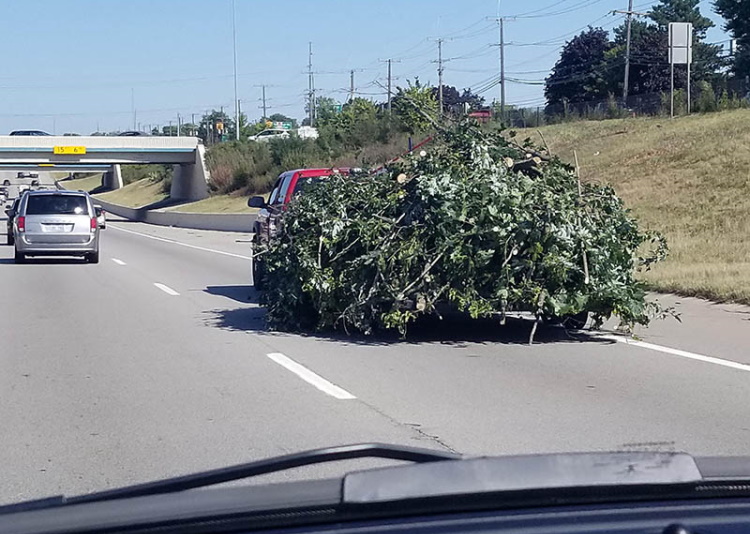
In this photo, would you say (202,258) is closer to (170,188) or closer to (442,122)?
(442,122)

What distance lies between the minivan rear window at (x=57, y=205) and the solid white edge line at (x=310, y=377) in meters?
16.2

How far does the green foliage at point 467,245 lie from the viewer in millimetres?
12047

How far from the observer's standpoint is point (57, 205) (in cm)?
2689

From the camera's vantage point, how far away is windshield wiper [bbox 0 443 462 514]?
3076 mm

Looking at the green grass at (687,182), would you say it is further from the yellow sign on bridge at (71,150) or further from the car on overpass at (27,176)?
the car on overpass at (27,176)

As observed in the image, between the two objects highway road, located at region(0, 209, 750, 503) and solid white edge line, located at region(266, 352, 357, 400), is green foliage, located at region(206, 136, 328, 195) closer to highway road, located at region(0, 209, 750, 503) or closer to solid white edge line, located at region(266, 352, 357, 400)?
highway road, located at region(0, 209, 750, 503)

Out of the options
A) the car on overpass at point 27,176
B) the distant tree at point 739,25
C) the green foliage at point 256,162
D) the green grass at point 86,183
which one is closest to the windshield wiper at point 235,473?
the green foliage at point 256,162

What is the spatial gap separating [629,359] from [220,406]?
4.55 meters

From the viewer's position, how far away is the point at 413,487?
264 centimetres

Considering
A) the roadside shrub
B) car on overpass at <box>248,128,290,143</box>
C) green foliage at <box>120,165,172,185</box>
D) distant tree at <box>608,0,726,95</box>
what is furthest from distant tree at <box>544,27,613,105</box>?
green foliage at <box>120,165,172,185</box>

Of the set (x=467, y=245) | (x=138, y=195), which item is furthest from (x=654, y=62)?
(x=467, y=245)

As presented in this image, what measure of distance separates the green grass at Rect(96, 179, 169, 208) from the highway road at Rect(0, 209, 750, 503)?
82.3m

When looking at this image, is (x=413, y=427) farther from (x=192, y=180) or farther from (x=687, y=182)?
(x=192, y=180)

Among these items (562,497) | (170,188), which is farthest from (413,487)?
(170,188)
